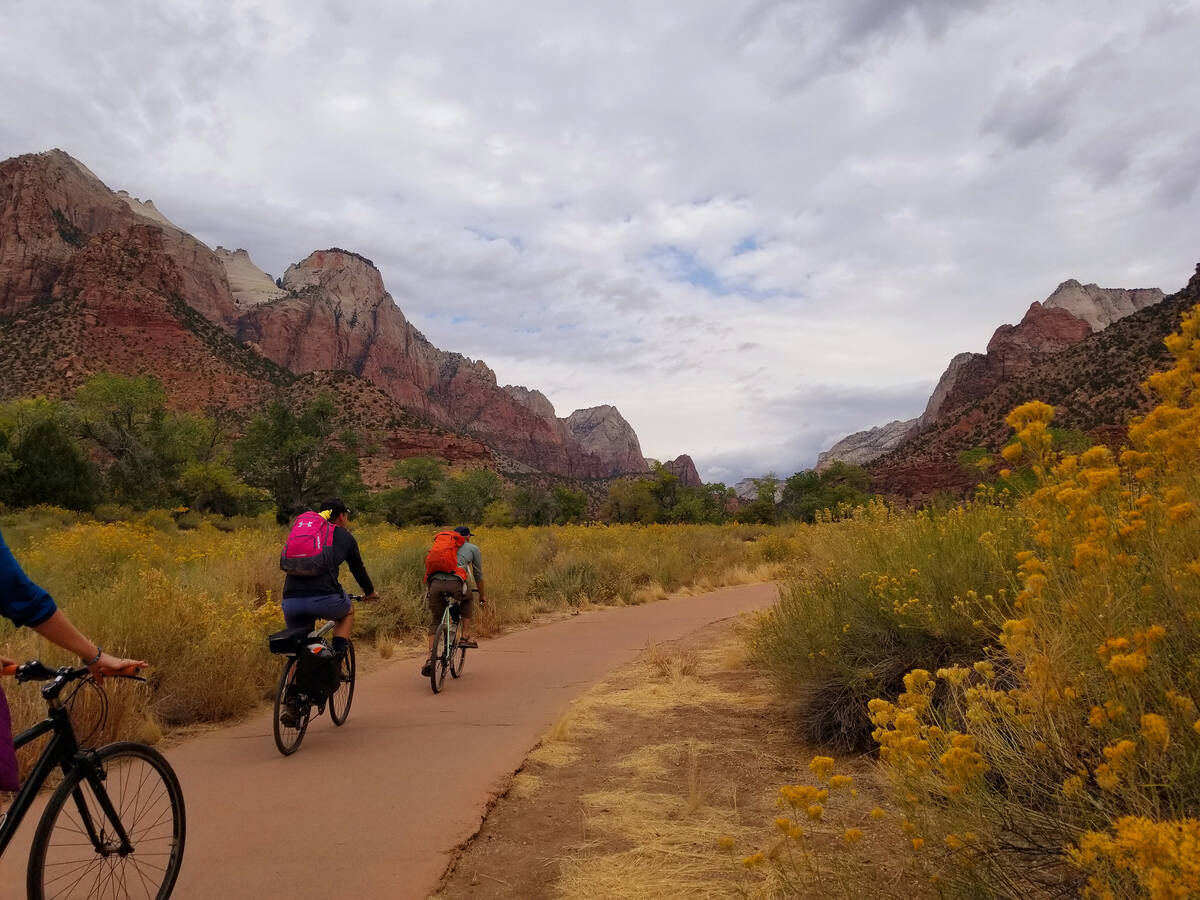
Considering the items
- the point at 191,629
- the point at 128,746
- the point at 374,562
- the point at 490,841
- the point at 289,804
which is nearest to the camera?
the point at 128,746

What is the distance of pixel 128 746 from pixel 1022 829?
11.4 ft

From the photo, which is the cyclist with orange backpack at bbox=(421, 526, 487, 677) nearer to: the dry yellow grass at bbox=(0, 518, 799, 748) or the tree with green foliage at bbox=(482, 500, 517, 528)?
the dry yellow grass at bbox=(0, 518, 799, 748)

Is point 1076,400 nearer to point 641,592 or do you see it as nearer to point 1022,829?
point 641,592

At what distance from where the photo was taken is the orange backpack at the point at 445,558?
28.2ft

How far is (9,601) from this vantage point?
8.13 ft

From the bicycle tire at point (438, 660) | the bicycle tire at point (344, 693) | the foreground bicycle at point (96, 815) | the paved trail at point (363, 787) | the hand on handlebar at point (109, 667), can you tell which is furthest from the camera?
the bicycle tire at point (438, 660)

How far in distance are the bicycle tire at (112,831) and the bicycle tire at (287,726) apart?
2.26m

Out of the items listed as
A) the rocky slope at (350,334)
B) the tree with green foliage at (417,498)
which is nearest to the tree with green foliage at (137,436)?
the tree with green foliage at (417,498)

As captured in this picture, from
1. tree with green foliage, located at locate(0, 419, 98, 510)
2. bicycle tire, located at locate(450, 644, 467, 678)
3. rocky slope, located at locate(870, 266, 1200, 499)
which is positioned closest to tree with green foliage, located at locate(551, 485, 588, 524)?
rocky slope, located at locate(870, 266, 1200, 499)

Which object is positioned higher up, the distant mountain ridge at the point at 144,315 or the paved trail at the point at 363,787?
the distant mountain ridge at the point at 144,315

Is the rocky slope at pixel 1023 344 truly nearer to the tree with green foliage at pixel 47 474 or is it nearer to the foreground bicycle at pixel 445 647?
the tree with green foliage at pixel 47 474

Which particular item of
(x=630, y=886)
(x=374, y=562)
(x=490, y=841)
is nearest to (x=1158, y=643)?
(x=630, y=886)

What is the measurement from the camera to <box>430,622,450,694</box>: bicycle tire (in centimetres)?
793

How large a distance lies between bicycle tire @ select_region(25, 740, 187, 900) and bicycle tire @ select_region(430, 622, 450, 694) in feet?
14.8
